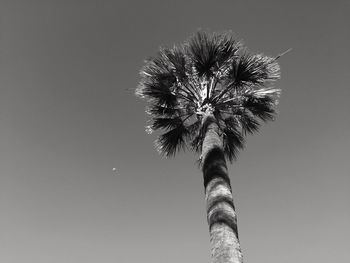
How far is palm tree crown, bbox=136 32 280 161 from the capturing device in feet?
28.1

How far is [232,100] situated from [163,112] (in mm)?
2037

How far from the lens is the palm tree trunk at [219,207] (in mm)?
4438

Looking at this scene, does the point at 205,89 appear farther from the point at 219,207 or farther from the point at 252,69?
the point at 219,207

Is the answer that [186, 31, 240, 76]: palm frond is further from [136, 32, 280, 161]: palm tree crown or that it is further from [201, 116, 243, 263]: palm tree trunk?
[201, 116, 243, 263]: palm tree trunk

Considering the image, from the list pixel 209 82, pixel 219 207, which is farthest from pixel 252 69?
pixel 219 207

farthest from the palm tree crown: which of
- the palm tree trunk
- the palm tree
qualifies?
the palm tree trunk

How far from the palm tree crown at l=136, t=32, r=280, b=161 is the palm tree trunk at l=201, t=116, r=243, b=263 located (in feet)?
6.55

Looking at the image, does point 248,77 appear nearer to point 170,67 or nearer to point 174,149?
point 170,67

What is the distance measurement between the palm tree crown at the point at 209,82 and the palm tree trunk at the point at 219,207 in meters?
2.00

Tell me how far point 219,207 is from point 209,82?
4361 mm

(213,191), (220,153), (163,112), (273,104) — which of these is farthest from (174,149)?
(213,191)

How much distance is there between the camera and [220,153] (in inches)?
240

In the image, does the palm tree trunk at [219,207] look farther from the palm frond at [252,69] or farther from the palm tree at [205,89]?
the palm frond at [252,69]

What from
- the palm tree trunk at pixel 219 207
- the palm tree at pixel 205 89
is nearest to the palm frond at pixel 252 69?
the palm tree at pixel 205 89
